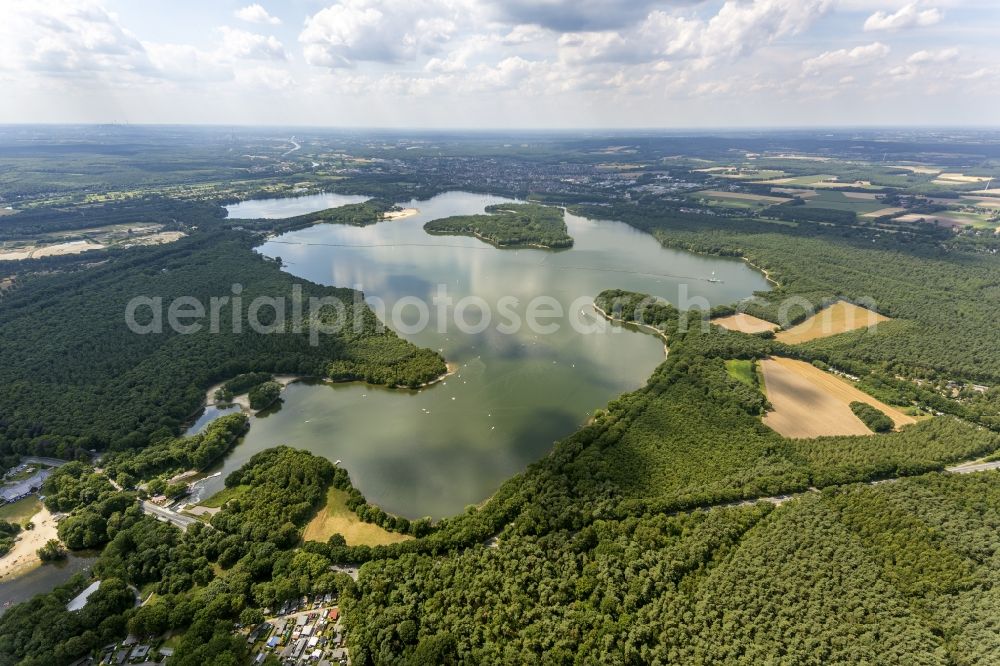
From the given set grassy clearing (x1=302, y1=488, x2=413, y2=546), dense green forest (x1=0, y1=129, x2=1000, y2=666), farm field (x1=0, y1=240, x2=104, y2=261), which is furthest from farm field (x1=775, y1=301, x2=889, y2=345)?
farm field (x1=0, y1=240, x2=104, y2=261)

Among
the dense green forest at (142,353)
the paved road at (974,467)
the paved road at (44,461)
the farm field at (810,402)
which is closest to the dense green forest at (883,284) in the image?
the farm field at (810,402)

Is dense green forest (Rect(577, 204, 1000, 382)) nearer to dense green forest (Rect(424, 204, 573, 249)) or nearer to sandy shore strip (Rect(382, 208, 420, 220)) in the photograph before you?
dense green forest (Rect(424, 204, 573, 249))

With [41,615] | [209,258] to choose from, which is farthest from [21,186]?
[41,615]

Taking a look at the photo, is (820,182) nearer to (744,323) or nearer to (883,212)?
(883,212)

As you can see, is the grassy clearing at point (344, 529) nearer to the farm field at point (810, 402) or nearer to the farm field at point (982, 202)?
the farm field at point (810, 402)

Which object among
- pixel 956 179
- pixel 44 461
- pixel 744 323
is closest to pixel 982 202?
pixel 956 179
